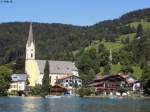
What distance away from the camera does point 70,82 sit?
A: 195000 mm

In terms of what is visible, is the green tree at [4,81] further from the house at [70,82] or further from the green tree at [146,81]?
the green tree at [146,81]

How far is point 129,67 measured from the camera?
197375 mm

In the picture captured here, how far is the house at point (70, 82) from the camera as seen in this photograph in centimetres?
19285

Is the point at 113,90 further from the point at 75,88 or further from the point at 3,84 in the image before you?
the point at 3,84

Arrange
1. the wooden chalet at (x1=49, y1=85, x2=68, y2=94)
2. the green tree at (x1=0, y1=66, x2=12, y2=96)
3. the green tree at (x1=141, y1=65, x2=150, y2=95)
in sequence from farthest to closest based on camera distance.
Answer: the wooden chalet at (x1=49, y1=85, x2=68, y2=94) → the green tree at (x1=0, y1=66, x2=12, y2=96) → the green tree at (x1=141, y1=65, x2=150, y2=95)

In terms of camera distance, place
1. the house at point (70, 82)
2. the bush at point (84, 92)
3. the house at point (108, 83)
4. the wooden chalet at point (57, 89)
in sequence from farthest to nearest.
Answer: the house at point (70, 82) → the house at point (108, 83) → the wooden chalet at point (57, 89) → the bush at point (84, 92)

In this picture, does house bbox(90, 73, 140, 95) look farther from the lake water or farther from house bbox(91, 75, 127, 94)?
the lake water

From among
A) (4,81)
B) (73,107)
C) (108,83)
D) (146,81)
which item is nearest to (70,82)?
(108,83)

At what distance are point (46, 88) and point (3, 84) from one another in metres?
18.4

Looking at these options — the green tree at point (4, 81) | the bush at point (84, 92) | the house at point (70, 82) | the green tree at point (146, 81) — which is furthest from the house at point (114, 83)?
the green tree at point (4, 81)

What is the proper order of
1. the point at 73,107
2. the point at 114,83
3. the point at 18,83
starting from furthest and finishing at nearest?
1. the point at 18,83
2. the point at 114,83
3. the point at 73,107

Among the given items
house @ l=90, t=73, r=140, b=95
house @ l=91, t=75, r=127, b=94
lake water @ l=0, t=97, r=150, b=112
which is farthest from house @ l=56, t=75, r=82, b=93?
lake water @ l=0, t=97, r=150, b=112

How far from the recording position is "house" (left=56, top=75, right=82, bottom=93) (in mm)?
192850

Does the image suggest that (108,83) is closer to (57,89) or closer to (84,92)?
(57,89)
